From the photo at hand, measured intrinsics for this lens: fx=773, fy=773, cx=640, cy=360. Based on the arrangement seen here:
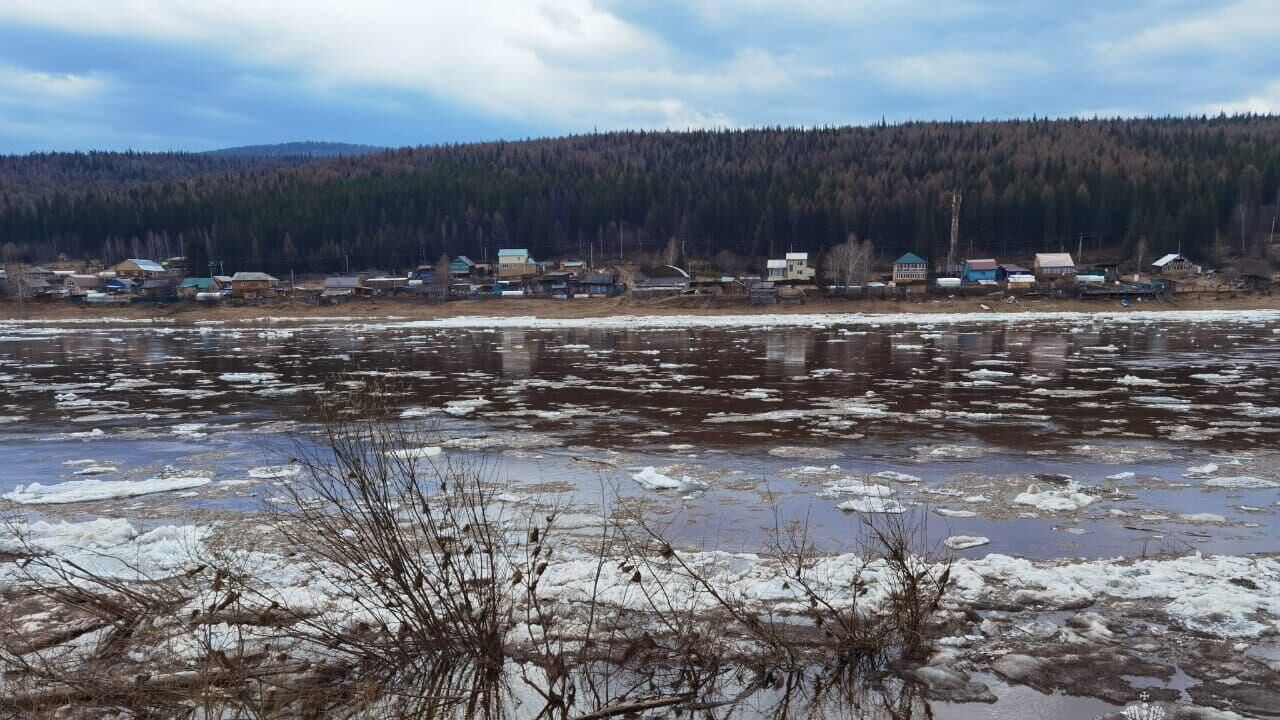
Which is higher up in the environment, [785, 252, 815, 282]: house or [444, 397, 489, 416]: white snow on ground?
[785, 252, 815, 282]: house

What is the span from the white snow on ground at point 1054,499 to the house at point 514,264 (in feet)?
308

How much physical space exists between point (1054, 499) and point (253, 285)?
330 ft

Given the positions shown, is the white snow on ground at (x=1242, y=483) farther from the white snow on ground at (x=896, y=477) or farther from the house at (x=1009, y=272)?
the house at (x=1009, y=272)

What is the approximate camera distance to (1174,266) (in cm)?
8744

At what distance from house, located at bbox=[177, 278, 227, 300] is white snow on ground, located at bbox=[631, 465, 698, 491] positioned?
99.7m

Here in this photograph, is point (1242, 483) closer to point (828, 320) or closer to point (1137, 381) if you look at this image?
point (1137, 381)

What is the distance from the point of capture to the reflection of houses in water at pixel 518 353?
2524cm

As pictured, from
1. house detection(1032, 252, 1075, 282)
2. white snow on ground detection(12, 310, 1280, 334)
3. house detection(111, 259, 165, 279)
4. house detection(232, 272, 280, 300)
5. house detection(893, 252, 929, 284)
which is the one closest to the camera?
white snow on ground detection(12, 310, 1280, 334)

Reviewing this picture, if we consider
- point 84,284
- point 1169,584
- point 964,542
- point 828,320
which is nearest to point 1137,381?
point 964,542

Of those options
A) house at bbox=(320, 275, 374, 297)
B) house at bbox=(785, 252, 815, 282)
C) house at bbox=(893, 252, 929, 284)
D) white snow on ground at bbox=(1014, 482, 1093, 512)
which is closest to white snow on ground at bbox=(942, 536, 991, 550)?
white snow on ground at bbox=(1014, 482, 1093, 512)

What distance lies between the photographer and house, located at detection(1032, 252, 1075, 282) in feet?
284

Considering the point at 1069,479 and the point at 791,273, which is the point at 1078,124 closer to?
the point at 791,273

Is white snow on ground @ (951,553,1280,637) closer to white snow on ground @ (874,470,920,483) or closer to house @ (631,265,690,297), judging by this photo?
white snow on ground @ (874,470,920,483)

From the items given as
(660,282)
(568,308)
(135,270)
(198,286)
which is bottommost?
(568,308)
